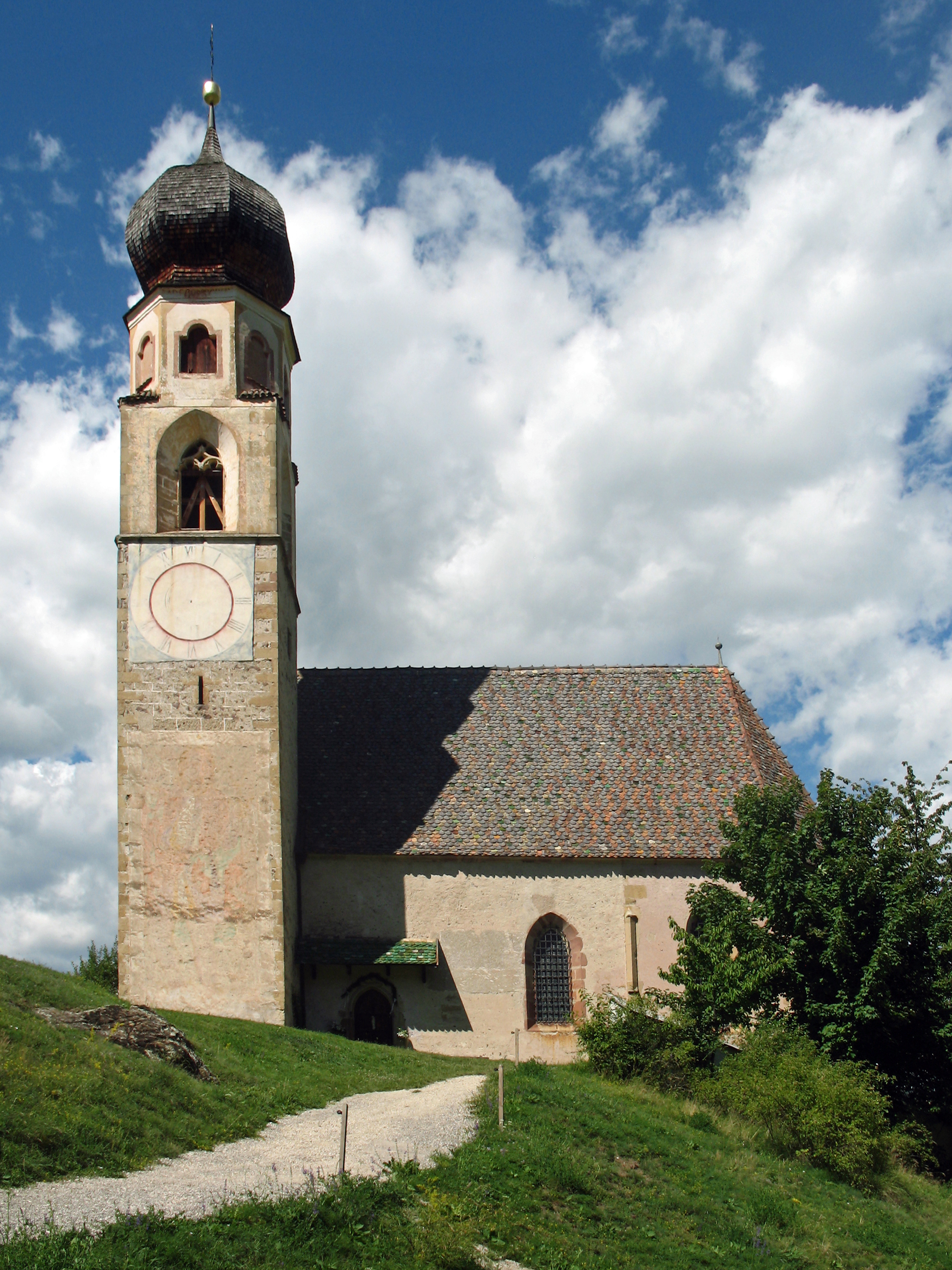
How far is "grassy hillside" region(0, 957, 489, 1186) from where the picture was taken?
11.1 metres

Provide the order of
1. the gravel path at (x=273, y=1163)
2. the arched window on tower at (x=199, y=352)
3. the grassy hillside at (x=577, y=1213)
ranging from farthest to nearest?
1. the arched window on tower at (x=199, y=352)
2. the gravel path at (x=273, y=1163)
3. the grassy hillside at (x=577, y=1213)

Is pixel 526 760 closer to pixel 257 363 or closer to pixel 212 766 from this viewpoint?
pixel 212 766

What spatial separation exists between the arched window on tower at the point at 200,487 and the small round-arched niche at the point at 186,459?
0.03m

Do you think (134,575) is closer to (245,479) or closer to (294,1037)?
(245,479)

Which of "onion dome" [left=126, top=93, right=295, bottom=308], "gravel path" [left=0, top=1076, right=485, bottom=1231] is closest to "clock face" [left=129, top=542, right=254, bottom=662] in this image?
"onion dome" [left=126, top=93, right=295, bottom=308]

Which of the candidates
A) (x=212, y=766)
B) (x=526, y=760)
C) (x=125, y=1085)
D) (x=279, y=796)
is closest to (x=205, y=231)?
(x=212, y=766)

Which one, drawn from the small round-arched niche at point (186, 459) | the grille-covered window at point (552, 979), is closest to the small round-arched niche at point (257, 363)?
the small round-arched niche at point (186, 459)

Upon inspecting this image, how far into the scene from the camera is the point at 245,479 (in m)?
25.7

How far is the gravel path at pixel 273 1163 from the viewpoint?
9734 millimetres

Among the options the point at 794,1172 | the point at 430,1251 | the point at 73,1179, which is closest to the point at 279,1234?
the point at 430,1251

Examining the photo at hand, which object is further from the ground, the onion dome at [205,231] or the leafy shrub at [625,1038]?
the onion dome at [205,231]

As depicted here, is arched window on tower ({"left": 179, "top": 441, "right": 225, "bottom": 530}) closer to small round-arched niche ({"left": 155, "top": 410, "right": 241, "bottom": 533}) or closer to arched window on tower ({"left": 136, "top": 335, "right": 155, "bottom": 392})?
small round-arched niche ({"left": 155, "top": 410, "right": 241, "bottom": 533})

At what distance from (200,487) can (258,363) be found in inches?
138

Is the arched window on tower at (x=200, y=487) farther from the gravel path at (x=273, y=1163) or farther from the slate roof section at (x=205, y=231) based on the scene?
the gravel path at (x=273, y=1163)
